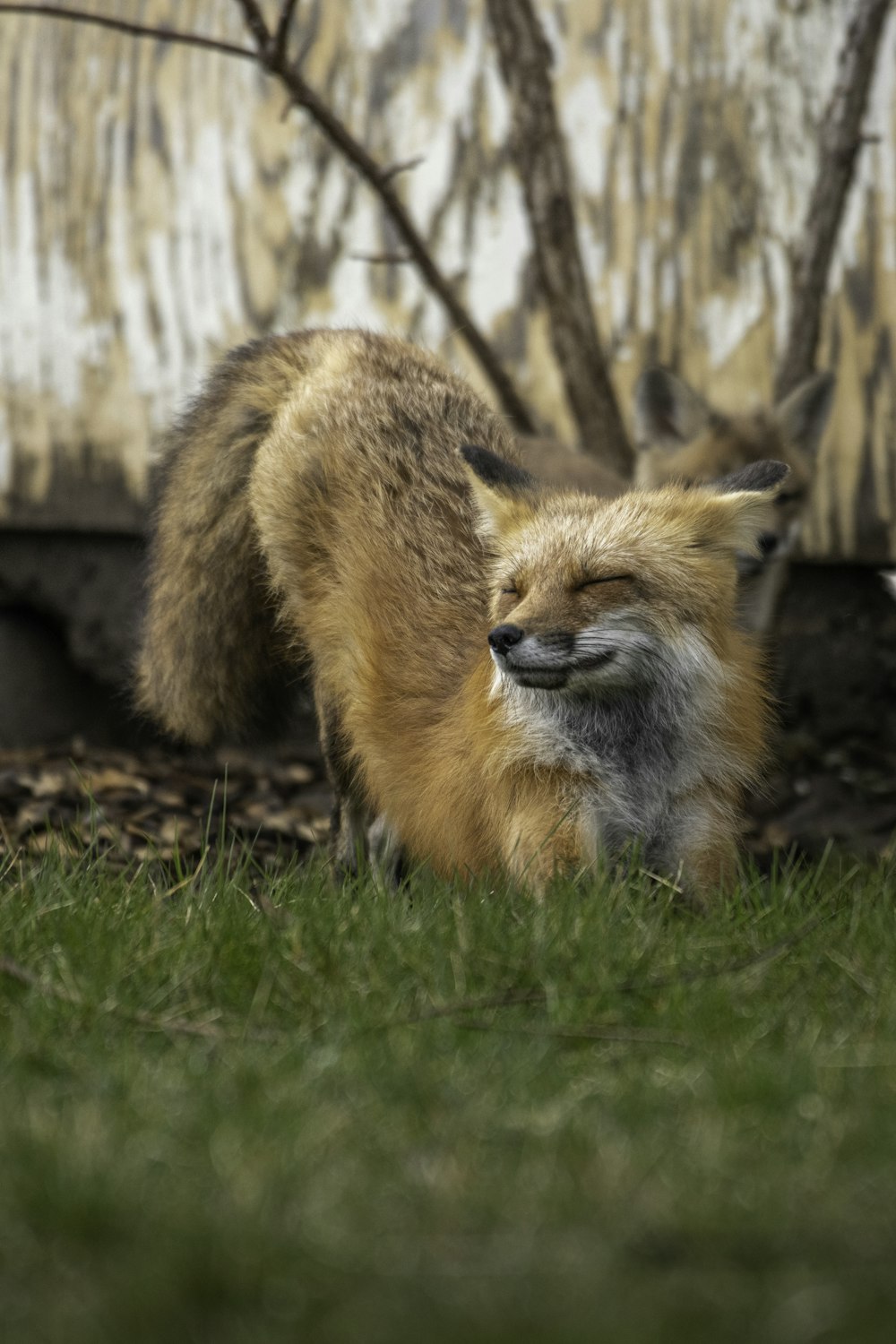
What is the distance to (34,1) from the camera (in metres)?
7.51

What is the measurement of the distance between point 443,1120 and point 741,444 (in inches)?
209

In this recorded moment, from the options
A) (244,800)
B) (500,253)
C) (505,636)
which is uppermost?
(500,253)

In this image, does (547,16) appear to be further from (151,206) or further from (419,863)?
(419,863)

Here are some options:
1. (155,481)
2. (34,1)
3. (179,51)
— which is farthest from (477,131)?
(155,481)

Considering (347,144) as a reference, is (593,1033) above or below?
below

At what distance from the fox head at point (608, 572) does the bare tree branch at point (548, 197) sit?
246 cm

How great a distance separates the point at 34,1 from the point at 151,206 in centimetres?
109

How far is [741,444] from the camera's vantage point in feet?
23.4

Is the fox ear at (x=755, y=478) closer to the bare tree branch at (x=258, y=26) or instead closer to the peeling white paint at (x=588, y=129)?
the bare tree branch at (x=258, y=26)

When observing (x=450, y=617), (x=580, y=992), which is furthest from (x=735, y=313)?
(x=580, y=992)

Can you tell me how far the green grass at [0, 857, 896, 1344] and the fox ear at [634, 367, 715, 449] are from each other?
3.93m

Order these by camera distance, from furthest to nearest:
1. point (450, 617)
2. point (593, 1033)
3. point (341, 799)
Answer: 1. point (341, 799)
2. point (450, 617)
3. point (593, 1033)

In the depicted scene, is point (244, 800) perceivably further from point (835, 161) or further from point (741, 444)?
point (835, 161)

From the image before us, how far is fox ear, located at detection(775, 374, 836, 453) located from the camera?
702cm
